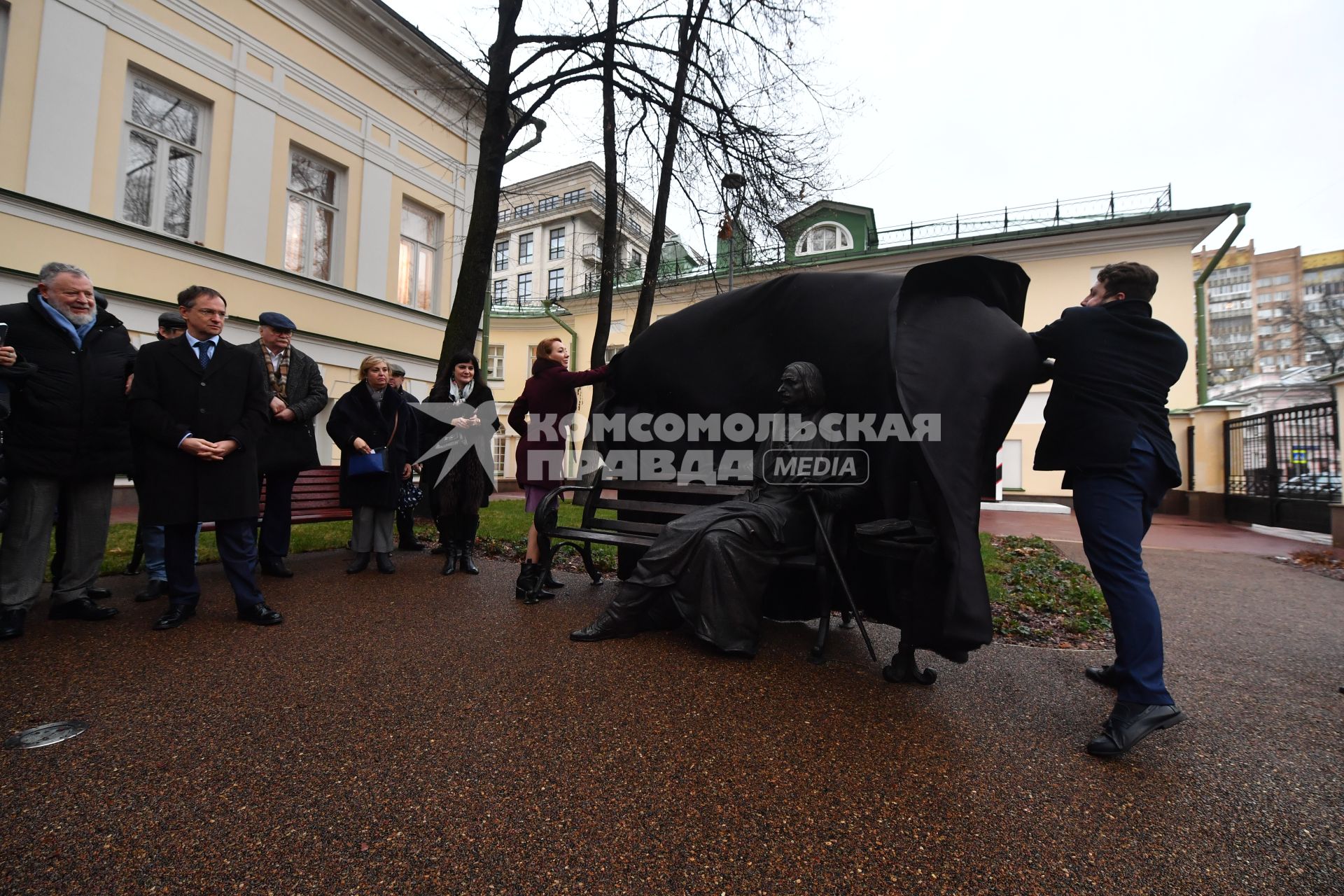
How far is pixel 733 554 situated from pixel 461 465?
3024 millimetres

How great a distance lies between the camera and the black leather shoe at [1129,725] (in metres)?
2.16

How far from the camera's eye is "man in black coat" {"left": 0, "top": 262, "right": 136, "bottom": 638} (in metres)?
3.21

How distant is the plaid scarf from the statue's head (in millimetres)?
3900

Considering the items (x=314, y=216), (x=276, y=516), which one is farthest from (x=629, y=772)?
(x=314, y=216)

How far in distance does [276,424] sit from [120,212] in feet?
26.2


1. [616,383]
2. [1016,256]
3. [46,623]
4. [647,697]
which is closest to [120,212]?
[46,623]

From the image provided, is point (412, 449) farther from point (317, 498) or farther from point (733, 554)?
point (733, 554)

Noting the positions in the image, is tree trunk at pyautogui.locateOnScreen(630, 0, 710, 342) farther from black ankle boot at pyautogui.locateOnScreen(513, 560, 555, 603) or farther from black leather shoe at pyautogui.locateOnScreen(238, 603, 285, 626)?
black leather shoe at pyautogui.locateOnScreen(238, 603, 285, 626)

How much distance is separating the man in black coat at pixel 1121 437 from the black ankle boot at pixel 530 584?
3.20 meters

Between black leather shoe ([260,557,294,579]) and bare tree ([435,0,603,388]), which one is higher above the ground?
bare tree ([435,0,603,388])

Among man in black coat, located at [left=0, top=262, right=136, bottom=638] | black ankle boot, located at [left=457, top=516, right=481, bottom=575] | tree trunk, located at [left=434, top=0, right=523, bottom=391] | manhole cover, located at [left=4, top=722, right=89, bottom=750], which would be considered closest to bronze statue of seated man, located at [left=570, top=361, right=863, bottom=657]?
manhole cover, located at [left=4, top=722, right=89, bottom=750]

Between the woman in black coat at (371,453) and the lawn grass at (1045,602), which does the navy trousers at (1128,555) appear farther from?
the woman in black coat at (371,453)

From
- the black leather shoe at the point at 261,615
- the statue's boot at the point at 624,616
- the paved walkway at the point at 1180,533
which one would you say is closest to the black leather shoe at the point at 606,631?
the statue's boot at the point at 624,616

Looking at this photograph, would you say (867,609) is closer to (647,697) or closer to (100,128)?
(647,697)
